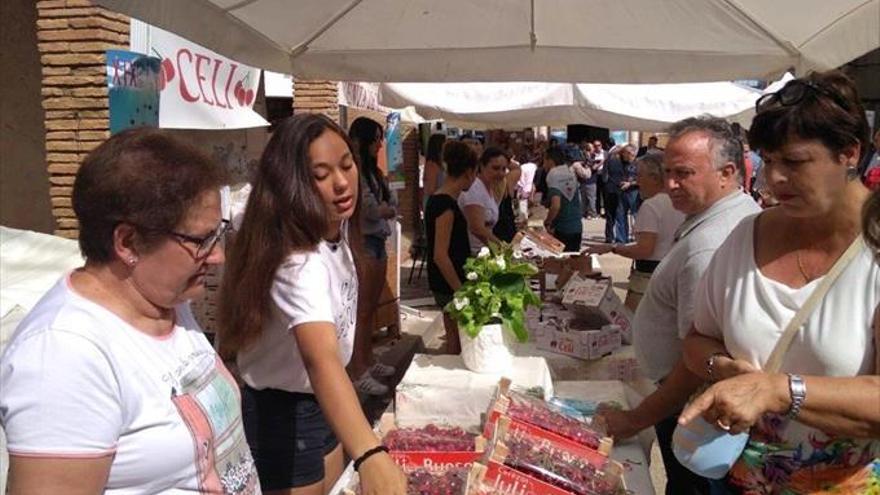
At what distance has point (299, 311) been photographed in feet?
6.72

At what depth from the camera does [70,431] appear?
1.27 meters

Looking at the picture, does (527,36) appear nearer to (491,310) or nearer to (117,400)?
(491,310)

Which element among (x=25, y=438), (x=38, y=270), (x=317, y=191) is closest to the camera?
(x=25, y=438)

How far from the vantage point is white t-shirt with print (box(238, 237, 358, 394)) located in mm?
2066

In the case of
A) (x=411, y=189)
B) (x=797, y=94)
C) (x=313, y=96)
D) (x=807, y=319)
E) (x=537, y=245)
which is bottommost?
(x=537, y=245)

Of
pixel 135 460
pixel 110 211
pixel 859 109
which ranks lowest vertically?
pixel 135 460

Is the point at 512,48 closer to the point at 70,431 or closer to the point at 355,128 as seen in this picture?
the point at 70,431

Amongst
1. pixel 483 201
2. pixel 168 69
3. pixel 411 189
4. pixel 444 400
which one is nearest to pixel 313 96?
pixel 168 69

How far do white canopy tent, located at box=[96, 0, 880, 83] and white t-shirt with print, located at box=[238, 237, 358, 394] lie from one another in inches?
47.0

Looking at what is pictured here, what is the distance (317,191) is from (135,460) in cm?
102

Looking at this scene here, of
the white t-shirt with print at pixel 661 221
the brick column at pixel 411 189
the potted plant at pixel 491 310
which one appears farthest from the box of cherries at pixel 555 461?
the brick column at pixel 411 189

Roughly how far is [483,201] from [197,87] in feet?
8.33

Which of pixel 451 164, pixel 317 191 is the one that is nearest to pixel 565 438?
pixel 317 191

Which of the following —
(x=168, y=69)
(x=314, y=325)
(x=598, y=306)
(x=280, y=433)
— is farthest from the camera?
(x=168, y=69)
